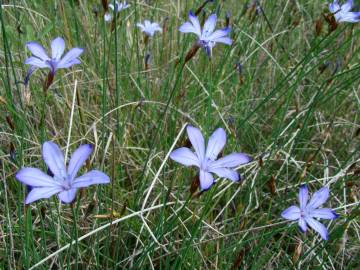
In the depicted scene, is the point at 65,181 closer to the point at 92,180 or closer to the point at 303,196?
the point at 92,180

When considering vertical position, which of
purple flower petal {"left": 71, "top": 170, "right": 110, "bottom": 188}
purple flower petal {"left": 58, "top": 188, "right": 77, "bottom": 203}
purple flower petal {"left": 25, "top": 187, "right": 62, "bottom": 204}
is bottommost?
purple flower petal {"left": 25, "top": 187, "right": 62, "bottom": 204}

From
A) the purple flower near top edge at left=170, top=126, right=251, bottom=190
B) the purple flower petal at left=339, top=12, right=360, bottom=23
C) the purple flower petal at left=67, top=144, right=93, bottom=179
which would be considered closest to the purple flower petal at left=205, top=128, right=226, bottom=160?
the purple flower near top edge at left=170, top=126, right=251, bottom=190

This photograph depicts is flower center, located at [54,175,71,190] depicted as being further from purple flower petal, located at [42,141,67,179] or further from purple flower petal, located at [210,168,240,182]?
purple flower petal, located at [210,168,240,182]

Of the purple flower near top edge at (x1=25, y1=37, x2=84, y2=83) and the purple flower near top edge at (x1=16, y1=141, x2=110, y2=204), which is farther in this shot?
the purple flower near top edge at (x1=25, y1=37, x2=84, y2=83)

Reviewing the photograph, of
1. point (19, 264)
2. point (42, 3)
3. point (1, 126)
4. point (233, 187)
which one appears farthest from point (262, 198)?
point (42, 3)

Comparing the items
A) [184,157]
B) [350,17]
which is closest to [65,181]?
[184,157]

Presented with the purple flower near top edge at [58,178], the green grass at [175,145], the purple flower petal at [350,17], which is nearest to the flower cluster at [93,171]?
the purple flower near top edge at [58,178]
